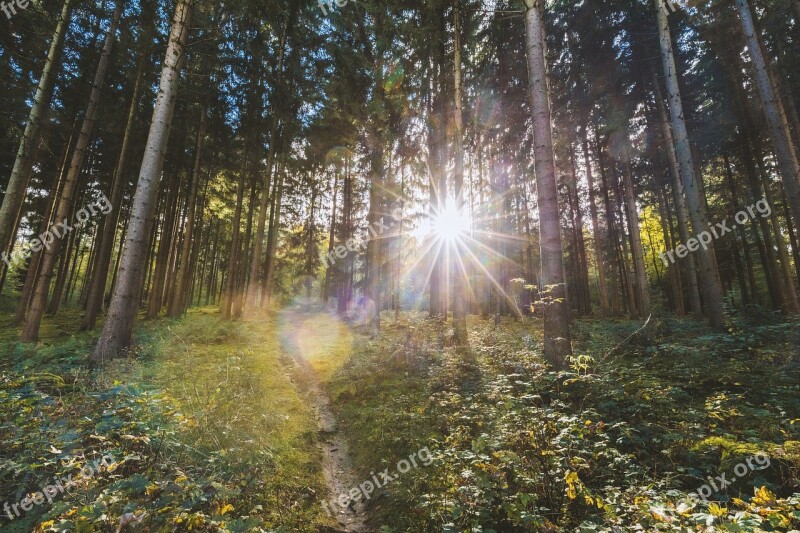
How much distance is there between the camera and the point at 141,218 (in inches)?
288

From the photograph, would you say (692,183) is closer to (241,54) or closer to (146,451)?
(146,451)

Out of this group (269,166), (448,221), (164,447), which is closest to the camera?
(164,447)

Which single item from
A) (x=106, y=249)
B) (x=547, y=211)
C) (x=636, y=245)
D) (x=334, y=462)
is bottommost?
(x=334, y=462)

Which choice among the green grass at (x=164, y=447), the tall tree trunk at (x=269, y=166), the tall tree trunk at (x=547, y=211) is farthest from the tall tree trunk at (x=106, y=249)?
the tall tree trunk at (x=547, y=211)

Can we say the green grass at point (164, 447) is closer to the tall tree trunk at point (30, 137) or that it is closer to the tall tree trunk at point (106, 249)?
the tall tree trunk at point (30, 137)

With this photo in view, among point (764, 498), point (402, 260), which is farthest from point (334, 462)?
point (402, 260)

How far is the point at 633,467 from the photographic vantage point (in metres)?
3.42

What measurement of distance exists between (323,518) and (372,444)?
1577mm

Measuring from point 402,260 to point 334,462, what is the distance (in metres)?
21.9

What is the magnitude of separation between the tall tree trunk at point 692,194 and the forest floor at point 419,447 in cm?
275

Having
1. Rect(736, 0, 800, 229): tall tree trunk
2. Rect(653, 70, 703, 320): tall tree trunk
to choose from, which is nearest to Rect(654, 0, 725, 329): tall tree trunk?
Rect(736, 0, 800, 229): tall tree trunk

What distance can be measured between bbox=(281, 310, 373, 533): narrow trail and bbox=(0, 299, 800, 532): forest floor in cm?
3

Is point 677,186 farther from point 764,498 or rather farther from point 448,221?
point 764,498

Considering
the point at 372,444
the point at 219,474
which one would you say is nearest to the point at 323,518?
the point at 219,474
